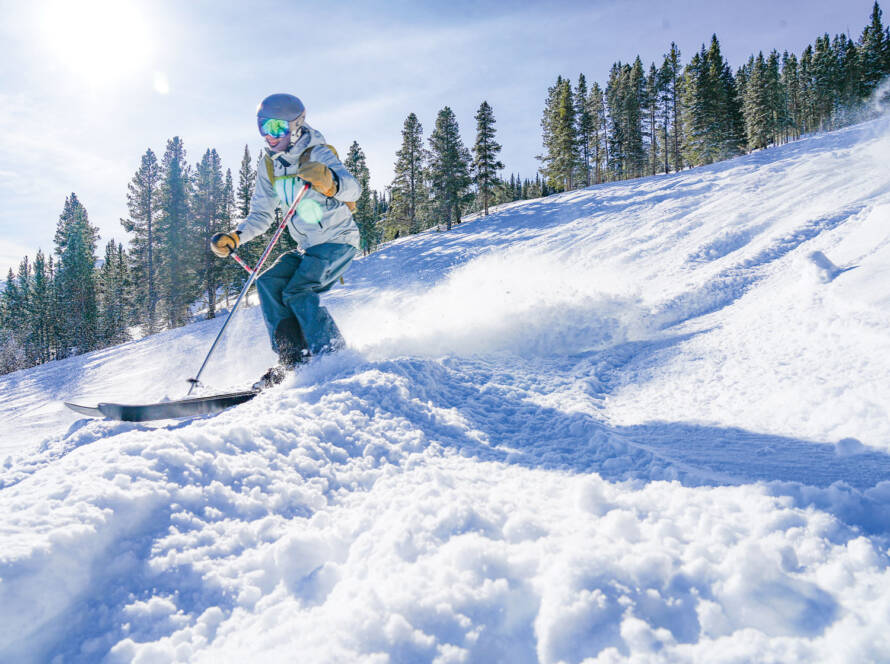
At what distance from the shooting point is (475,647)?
46.1 inches

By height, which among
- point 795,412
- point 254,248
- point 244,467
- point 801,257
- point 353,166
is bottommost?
point 795,412

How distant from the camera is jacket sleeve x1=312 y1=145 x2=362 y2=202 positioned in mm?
4547

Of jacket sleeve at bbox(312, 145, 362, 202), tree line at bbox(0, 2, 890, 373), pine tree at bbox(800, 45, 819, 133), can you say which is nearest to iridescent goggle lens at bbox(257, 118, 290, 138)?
jacket sleeve at bbox(312, 145, 362, 202)

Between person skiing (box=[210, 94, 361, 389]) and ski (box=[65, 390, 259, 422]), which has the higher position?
person skiing (box=[210, 94, 361, 389])

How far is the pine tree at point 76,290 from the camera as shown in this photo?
36781mm

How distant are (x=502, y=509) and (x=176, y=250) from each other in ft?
129

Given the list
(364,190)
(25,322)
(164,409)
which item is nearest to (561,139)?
(364,190)

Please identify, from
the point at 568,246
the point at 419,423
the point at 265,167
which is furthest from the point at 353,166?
the point at 419,423

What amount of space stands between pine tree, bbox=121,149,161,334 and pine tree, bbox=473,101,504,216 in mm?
26961

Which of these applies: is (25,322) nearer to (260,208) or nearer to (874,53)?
(260,208)

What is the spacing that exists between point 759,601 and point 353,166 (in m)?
44.9

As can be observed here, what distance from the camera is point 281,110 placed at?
436cm

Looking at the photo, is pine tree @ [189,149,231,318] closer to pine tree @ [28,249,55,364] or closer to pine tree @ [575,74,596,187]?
pine tree @ [28,249,55,364]

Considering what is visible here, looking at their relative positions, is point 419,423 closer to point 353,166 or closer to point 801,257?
point 801,257
